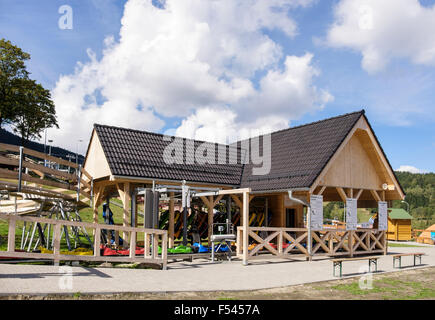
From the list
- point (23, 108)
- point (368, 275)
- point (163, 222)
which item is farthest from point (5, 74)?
point (368, 275)

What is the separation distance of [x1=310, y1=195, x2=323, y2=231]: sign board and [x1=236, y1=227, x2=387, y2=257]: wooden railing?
370 millimetres

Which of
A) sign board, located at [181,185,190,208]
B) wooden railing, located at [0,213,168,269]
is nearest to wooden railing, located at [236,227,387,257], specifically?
sign board, located at [181,185,190,208]

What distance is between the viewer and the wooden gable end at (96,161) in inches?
628

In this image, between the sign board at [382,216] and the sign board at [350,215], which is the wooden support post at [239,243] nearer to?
the sign board at [350,215]

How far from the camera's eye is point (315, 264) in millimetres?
14328

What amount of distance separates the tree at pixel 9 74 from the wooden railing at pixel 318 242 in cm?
2419

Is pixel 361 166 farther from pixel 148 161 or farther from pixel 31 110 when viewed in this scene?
pixel 31 110

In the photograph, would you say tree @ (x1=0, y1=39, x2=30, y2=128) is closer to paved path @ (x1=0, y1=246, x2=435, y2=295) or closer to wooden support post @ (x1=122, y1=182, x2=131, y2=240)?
wooden support post @ (x1=122, y1=182, x2=131, y2=240)

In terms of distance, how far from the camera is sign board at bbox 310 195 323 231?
610 inches

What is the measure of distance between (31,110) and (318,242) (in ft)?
88.9

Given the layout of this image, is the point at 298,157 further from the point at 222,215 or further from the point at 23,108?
the point at 23,108

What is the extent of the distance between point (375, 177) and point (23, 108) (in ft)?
89.9

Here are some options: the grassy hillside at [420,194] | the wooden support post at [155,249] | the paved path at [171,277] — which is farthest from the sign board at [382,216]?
the grassy hillside at [420,194]

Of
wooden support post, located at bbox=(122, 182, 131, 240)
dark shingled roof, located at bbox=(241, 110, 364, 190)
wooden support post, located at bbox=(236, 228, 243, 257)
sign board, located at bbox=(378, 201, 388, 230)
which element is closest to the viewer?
wooden support post, located at bbox=(236, 228, 243, 257)
